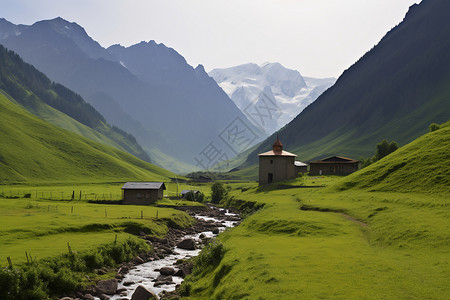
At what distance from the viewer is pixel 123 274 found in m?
40.5

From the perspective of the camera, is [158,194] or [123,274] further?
[158,194]

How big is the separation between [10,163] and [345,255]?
627ft

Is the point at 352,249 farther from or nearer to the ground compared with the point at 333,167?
nearer to the ground

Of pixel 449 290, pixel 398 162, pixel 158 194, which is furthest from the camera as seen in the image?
pixel 158 194

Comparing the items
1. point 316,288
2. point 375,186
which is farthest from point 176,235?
point 316,288

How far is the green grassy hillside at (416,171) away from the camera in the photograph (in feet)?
170

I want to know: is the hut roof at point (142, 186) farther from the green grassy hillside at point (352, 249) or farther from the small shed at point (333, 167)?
the small shed at point (333, 167)

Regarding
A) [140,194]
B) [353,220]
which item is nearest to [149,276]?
[353,220]

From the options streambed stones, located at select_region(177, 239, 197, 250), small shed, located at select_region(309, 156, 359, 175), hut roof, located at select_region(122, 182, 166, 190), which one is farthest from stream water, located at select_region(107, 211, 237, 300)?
small shed, located at select_region(309, 156, 359, 175)

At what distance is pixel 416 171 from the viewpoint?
57281 millimetres

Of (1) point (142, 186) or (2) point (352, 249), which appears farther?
(1) point (142, 186)

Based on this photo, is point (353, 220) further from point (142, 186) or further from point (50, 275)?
point (142, 186)

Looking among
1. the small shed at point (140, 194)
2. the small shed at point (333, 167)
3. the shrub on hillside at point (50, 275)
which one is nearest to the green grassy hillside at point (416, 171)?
the shrub on hillside at point (50, 275)

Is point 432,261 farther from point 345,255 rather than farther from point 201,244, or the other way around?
point 201,244
